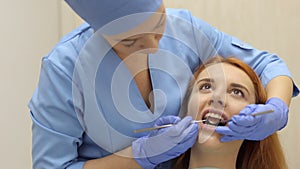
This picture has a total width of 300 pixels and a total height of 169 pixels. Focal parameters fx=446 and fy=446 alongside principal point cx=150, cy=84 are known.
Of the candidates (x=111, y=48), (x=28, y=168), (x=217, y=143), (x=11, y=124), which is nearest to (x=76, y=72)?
(x=111, y=48)

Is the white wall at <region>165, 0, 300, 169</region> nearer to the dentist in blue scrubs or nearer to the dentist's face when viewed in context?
the dentist in blue scrubs

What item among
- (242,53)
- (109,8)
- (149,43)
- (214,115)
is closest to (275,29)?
(242,53)

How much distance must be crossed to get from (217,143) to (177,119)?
0.15 metres

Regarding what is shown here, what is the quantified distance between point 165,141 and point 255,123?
0.76 feet

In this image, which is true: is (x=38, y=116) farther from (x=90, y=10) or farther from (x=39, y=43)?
(x=39, y=43)

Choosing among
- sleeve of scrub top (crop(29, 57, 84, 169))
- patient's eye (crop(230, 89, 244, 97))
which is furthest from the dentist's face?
patient's eye (crop(230, 89, 244, 97))

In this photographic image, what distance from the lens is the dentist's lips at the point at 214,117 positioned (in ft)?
3.96

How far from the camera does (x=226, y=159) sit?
1.27m

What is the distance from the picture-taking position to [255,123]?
3.67ft

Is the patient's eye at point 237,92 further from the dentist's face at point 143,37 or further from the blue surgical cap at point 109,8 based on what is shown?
the blue surgical cap at point 109,8

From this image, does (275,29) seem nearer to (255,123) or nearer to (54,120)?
(255,123)

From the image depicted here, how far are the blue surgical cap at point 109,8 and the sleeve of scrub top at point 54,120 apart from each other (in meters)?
0.20

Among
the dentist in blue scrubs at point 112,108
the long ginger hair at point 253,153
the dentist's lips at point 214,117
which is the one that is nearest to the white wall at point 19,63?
the dentist in blue scrubs at point 112,108

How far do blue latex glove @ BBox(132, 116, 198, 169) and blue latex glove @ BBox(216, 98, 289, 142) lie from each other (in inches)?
3.2
